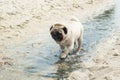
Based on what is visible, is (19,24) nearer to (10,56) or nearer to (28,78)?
(10,56)

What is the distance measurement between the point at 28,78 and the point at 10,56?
5.08 feet

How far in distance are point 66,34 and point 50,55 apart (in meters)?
1.01

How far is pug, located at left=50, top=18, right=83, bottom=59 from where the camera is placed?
8.45 metres

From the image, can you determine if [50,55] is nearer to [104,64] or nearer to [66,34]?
[66,34]

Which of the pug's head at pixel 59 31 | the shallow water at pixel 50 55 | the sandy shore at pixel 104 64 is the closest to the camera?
the sandy shore at pixel 104 64

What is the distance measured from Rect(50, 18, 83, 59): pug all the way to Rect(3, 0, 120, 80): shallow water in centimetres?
25

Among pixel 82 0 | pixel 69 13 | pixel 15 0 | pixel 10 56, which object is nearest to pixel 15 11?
pixel 15 0

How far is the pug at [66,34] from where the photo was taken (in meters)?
8.45

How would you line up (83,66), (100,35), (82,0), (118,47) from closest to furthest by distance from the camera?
1. (83,66)
2. (118,47)
3. (100,35)
4. (82,0)

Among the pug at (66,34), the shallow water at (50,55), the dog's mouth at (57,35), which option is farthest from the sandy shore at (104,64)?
the dog's mouth at (57,35)

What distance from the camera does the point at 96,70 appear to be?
320 inches

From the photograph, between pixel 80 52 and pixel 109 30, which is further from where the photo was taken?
pixel 109 30

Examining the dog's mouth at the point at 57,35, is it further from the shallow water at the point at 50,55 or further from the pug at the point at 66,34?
the shallow water at the point at 50,55

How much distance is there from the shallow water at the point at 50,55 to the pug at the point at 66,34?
253mm
